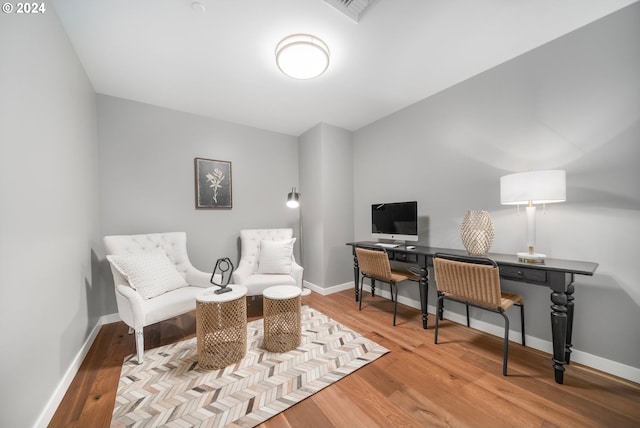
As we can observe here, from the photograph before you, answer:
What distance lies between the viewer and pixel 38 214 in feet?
4.33

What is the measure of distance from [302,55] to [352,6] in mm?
471

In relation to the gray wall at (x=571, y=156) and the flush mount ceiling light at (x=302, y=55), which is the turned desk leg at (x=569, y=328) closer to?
the gray wall at (x=571, y=156)

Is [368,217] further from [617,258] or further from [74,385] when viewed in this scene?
[74,385]

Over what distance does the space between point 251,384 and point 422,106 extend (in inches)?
127

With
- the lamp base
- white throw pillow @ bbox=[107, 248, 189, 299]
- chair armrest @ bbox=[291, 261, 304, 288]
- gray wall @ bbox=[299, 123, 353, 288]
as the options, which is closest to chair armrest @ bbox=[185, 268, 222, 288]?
white throw pillow @ bbox=[107, 248, 189, 299]

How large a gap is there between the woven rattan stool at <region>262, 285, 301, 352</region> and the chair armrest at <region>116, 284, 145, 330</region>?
0.92 meters

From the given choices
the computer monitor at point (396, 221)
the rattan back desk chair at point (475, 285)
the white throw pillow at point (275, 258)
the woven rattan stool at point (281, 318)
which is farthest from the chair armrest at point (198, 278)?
the rattan back desk chair at point (475, 285)

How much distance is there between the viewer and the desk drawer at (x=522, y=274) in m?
1.64

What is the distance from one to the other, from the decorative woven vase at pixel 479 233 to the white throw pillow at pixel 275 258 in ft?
6.49

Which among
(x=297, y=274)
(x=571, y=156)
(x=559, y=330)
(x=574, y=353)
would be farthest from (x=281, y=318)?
(x=571, y=156)

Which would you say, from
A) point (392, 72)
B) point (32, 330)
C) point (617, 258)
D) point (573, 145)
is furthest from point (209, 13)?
point (617, 258)

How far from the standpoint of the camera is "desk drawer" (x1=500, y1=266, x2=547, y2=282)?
1.64 m

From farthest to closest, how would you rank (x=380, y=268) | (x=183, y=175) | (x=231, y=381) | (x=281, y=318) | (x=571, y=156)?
1. (x=183, y=175)
2. (x=380, y=268)
3. (x=281, y=318)
4. (x=571, y=156)
5. (x=231, y=381)

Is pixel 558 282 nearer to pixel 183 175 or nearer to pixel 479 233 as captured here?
pixel 479 233
